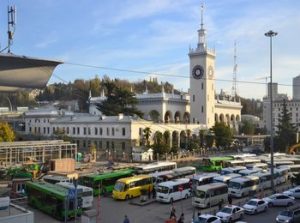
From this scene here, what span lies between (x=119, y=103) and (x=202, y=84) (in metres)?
16.3

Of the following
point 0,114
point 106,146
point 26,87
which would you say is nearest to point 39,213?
point 26,87

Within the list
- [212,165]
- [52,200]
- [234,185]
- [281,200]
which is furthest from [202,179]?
[212,165]

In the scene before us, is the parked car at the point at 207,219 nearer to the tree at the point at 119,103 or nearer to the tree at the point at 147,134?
the tree at the point at 147,134

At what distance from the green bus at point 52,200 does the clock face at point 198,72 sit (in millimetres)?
48250

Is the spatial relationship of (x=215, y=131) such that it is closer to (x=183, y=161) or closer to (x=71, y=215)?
(x=183, y=161)

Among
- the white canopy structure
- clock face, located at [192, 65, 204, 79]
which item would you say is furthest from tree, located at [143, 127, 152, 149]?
the white canopy structure

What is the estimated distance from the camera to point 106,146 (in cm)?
5225

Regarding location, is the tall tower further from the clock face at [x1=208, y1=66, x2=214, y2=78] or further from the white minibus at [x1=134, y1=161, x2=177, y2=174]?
the white minibus at [x1=134, y1=161, x2=177, y2=174]

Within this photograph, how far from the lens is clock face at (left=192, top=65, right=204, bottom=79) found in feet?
221

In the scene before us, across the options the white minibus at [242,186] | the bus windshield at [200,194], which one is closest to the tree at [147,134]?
the white minibus at [242,186]

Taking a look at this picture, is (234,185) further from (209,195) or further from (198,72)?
(198,72)

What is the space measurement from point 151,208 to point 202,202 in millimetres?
3066

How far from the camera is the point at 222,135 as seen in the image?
56.0 metres

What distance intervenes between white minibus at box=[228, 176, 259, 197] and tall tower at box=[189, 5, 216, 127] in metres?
39.1
